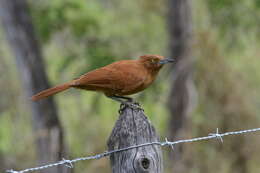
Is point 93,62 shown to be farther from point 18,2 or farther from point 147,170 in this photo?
point 147,170

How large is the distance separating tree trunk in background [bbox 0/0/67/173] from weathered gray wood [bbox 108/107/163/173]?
5085mm

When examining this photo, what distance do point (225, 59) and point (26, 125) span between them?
159 inches

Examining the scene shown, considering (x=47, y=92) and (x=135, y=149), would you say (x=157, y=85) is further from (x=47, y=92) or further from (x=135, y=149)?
(x=135, y=149)

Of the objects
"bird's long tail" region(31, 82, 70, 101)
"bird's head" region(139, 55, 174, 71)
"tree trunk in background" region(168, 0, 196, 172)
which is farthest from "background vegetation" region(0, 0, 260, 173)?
"bird's long tail" region(31, 82, 70, 101)

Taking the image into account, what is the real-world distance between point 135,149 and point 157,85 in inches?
281

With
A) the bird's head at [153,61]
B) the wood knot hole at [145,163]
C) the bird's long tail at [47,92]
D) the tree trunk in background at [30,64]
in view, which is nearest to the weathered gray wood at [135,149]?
the wood knot hole at [145,163]

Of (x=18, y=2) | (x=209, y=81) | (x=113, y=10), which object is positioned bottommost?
(x=209, y=81)

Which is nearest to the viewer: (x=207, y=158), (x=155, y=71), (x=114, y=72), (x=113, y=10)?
(x=114, y=72)

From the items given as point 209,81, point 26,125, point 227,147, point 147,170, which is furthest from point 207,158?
point 147,170

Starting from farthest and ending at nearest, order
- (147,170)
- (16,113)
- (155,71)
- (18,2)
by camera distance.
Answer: (16,113)
(18,2)
(155,71)
(147,170)

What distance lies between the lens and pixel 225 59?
31.1 feet

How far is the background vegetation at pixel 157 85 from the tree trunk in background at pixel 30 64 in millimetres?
838

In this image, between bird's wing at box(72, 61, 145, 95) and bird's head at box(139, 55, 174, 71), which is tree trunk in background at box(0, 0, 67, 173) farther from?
bird's wing at box(72, 61, 145, 95)

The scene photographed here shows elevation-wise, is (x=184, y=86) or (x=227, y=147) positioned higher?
(x=184, y=86)
